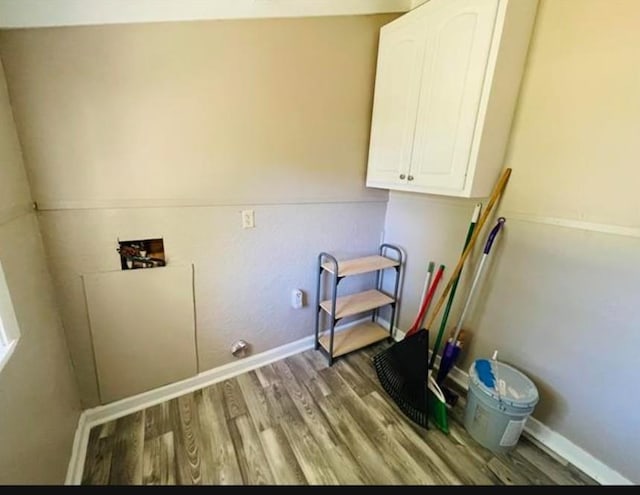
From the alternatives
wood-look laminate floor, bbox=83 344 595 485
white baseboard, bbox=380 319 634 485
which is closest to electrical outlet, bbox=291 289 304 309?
wood-look laminate floor, bbox=83 344 595 485

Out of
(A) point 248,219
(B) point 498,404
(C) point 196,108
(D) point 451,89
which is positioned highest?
(D) point 451,89

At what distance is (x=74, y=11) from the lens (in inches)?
37.8

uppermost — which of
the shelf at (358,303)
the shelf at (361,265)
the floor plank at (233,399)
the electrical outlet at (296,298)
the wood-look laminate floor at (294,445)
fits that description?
the shelf at (361,265)

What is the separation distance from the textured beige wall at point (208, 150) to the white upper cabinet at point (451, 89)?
0.75 feet

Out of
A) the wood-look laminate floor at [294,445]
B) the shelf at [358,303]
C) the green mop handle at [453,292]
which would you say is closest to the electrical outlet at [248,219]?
the shelf at [358,303]

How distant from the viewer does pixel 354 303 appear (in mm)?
1837

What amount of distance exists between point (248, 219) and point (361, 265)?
0.77 metres

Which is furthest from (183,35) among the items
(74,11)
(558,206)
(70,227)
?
(558,206)

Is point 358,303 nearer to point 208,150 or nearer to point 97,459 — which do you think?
point 208,150

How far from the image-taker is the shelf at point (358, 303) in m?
1.74

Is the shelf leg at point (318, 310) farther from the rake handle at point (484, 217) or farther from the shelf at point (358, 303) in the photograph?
the rake handle at point (484, 217)

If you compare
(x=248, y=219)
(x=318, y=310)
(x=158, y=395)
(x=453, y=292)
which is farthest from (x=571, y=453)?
(x=158, y=395)

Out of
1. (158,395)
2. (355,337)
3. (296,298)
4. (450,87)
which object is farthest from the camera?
(355,337)

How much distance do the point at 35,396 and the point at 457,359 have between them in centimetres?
192
